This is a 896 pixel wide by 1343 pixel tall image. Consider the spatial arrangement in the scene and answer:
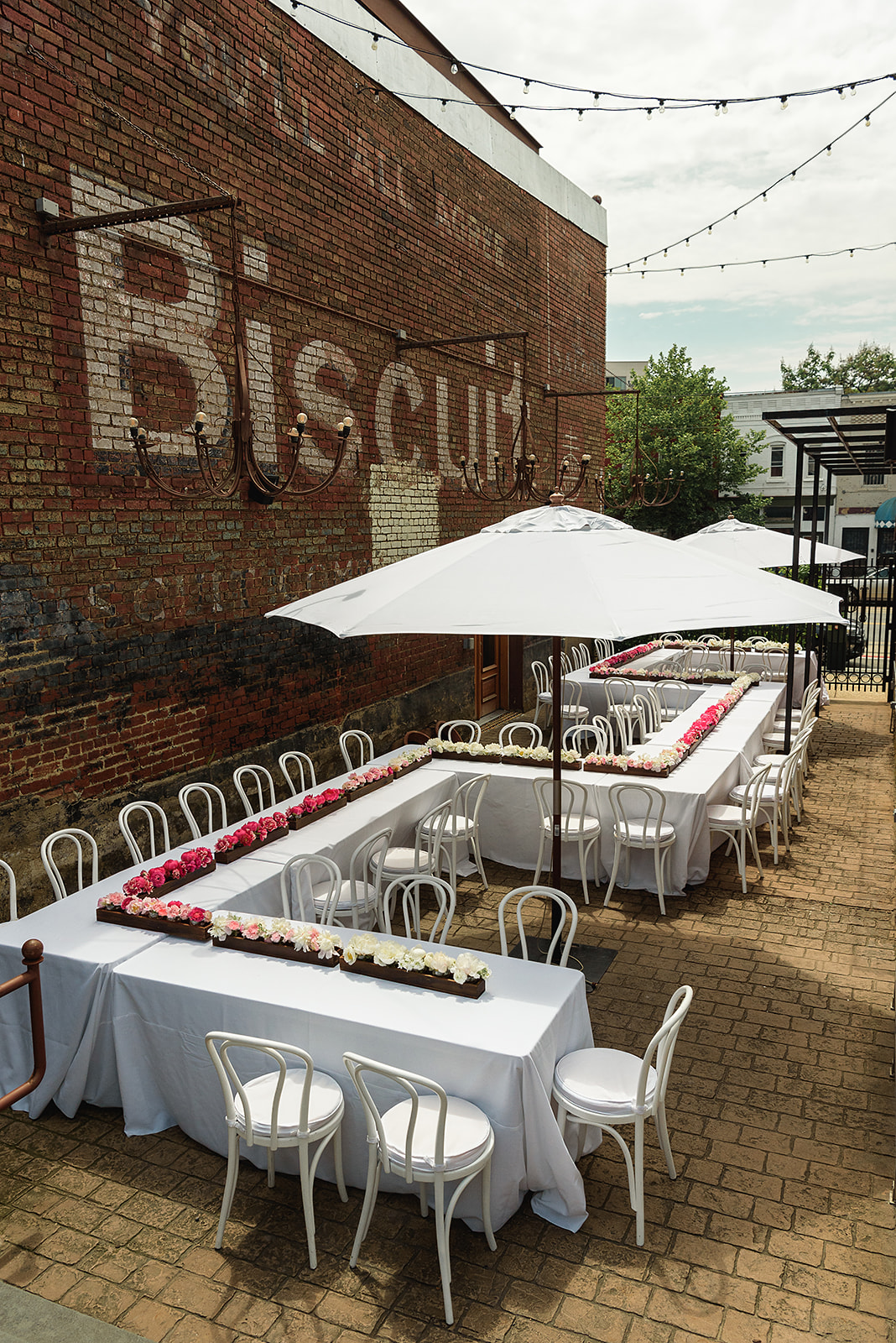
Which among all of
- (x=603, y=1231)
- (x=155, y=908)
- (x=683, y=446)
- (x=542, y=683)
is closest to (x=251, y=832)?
(x=155, y=908)

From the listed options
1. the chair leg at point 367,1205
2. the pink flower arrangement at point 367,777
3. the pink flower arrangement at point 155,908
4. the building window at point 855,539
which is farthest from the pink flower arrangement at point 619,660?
the building window at point 855,539

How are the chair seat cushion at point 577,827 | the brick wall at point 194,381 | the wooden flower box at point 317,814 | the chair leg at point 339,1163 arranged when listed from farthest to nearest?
the chair seat cushion at point 577,827, the wooden flower box at point 317,814, the brick wall at point 194,381, the chair leg at point 339,1163

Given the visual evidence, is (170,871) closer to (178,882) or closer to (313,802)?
(178,882)

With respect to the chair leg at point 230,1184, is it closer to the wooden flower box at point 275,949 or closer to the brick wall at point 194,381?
the wooden flower box at point 275,949

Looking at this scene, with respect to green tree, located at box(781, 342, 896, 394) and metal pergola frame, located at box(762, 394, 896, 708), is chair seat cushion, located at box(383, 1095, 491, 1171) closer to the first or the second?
metal pergola frame, located at box(762, 394, 896, 708)

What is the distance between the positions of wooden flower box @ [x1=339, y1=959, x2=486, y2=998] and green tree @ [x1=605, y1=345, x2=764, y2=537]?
75.3 feet

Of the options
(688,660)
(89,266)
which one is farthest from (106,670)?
(688,660)

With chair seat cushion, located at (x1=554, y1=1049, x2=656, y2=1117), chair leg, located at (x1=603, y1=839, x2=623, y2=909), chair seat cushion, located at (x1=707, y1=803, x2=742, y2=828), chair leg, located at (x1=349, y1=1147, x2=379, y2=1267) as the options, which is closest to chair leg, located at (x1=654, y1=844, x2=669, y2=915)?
chair leg, located at (x1=603, y1=839, x2=623, y2=909)

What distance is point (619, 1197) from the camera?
3525 mm

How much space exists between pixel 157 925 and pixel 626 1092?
7.30 feet

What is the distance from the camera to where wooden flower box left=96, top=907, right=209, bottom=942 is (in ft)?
13.6

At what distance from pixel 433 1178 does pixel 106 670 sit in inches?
166

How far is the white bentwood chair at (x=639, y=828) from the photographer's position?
20.2ft

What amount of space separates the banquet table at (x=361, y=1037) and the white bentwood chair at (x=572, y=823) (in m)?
2.46
